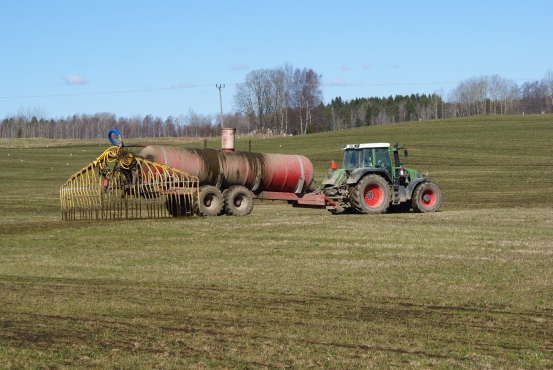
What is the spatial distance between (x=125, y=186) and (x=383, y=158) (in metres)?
7.55

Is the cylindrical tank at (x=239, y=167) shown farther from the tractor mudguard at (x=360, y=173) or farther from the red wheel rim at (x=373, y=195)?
the red wheel rim at (x=373, y=195)

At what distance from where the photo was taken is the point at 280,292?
10617 millimetres

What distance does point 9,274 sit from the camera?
12453 millimetres

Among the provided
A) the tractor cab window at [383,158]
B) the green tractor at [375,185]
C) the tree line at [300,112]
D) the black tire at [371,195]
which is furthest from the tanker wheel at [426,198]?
the tree line at [300,112]

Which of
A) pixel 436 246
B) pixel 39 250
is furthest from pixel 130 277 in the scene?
pixel 436 246

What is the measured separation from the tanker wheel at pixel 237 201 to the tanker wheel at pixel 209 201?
0.99 ft

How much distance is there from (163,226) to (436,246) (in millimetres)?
6883

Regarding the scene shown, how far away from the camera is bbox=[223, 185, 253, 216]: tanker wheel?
887 inches

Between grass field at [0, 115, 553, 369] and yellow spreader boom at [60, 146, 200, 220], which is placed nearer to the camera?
grass field at [0, 115, 553, 369]

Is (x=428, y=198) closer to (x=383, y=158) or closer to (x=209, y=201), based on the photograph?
(x=383, y=158)

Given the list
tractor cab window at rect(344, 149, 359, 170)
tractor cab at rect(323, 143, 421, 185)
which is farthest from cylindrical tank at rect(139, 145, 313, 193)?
tractor cab window at rect(344, 149, 359, 170)

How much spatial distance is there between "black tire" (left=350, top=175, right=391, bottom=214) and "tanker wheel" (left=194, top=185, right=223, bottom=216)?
3858mm

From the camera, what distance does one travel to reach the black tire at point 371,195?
2184 centimetres

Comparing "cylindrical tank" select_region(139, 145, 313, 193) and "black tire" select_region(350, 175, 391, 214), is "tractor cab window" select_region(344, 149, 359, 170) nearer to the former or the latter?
"black tire" select_region(350, 175, 391, 214)
